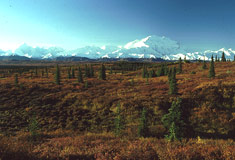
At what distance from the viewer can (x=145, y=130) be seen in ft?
30.8

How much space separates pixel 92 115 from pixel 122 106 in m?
4.52

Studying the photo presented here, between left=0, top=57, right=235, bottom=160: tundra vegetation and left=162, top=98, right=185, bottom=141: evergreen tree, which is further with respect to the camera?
left=162, top=98, right=185, bottom=141: evergreen tree

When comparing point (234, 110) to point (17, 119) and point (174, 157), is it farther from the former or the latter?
point (17, 119)

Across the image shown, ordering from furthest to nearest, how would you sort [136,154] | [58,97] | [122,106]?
[58,97] < [122,106] < [136,154]

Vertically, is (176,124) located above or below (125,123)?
above

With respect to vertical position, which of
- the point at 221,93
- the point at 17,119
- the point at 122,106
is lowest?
the point at 17,119

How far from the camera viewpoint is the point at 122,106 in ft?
62.9

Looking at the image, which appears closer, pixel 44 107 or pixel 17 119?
pixel 17 119

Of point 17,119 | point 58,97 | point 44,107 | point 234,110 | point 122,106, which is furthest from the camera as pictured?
point 58,97

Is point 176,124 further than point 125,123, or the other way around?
point 125,123

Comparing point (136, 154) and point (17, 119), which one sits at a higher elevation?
point (136, 154)

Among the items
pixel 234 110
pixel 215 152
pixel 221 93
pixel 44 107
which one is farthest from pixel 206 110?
pixel 44 107

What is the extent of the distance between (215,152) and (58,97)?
2727cm

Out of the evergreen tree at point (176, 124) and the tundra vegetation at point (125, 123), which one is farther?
the evergreen tree at point (176, 124)
